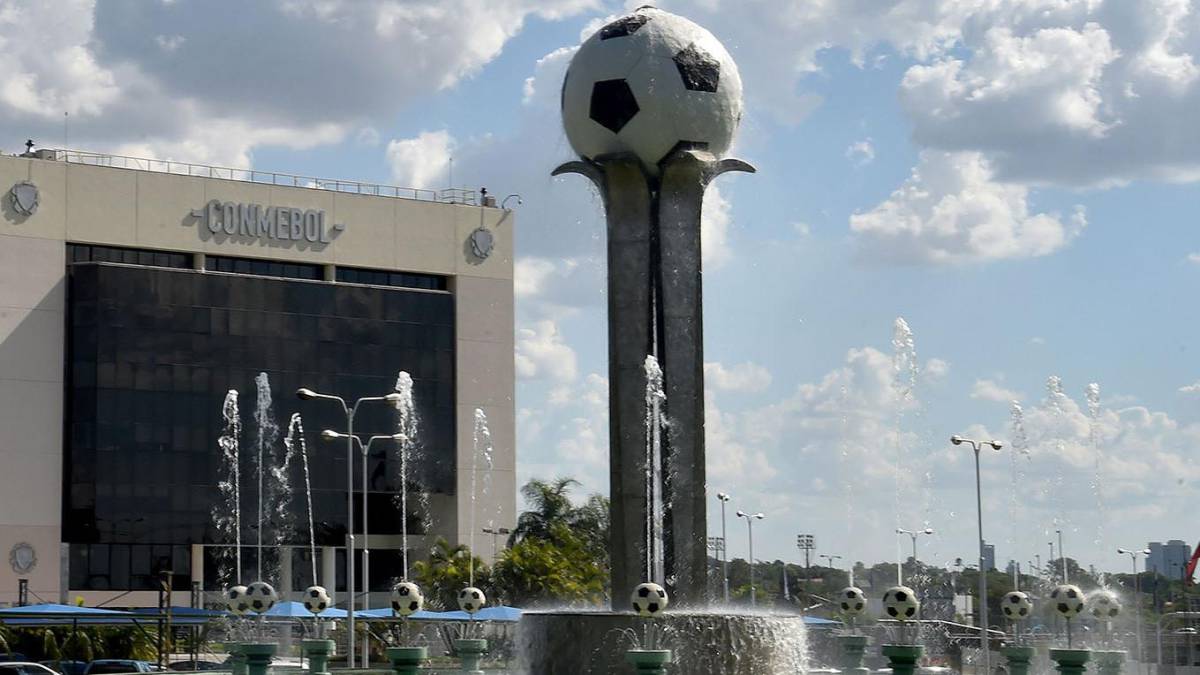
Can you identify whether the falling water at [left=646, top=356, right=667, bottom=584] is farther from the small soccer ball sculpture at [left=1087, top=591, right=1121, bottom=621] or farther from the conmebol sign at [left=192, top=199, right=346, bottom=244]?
the conmebol sign at [left=192, top=199, right=346, bottom=244]

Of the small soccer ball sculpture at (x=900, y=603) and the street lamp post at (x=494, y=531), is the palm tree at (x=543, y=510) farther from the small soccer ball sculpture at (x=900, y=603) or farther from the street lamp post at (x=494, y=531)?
the small soccer ball sculpture at (x=900, y=603)

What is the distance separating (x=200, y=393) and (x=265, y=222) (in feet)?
27.8

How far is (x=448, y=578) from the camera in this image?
77875 mm

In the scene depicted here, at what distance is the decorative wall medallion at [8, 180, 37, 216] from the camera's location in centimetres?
8075

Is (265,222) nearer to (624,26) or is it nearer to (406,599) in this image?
(406,599)

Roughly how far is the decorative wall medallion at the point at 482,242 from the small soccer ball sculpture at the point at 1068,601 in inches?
2622

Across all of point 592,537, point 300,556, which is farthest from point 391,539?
point 592,537

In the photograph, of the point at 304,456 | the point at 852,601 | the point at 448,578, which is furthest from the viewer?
the point at 304,456

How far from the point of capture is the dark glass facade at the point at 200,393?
82.4 meters

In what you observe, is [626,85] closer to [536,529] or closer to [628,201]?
[628,201]

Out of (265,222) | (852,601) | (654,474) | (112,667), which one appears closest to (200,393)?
(265,222)

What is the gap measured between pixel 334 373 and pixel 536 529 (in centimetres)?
1213

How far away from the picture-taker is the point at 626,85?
28594 millimetres

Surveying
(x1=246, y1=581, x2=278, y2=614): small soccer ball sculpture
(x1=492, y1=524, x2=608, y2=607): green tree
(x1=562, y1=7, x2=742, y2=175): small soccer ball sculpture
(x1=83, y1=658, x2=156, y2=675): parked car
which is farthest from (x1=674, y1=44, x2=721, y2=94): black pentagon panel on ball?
(x1=492, y1=524, x2=608, y2=607): green tree
